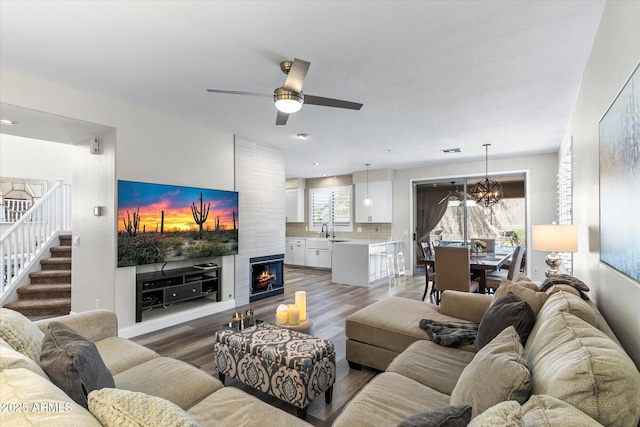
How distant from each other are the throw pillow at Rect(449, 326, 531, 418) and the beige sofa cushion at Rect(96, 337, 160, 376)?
1902 mm

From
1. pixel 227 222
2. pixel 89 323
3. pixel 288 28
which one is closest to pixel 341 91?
pixel 288 28

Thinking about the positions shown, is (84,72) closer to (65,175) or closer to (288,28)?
(288,28)

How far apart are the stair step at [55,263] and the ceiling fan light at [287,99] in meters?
4.96

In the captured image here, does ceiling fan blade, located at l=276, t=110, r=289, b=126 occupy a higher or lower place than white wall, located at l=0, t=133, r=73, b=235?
lower

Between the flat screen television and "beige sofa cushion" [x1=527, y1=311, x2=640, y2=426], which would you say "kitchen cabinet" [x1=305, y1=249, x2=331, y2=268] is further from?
"beige sofa cushion" [x1=527, y1=311, x2=640, y2=426]

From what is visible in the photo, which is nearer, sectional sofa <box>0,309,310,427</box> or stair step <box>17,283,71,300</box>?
sectional sofa <box>0,309,310,427</box>

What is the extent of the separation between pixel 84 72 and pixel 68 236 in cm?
399

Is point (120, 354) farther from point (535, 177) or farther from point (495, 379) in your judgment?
point (535, 177)

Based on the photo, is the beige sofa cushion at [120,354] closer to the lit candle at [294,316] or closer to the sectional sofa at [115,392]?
the sectional sofa at [115,392]

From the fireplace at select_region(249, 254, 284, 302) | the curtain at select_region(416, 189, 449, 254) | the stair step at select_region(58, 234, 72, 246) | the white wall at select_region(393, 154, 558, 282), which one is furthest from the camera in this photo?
the curtain at select_region(416, 189, 449, 254)

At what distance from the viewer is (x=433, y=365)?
2.02 meters

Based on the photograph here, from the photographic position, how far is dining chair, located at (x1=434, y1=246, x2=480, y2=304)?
175 inches

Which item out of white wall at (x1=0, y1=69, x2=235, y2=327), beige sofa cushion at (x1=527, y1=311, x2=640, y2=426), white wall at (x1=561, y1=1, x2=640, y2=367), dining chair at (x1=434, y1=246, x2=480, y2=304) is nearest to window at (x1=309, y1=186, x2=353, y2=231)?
dining chair at (x1=434, y1=246, x2=480, y2=304)

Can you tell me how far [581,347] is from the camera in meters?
1.17
